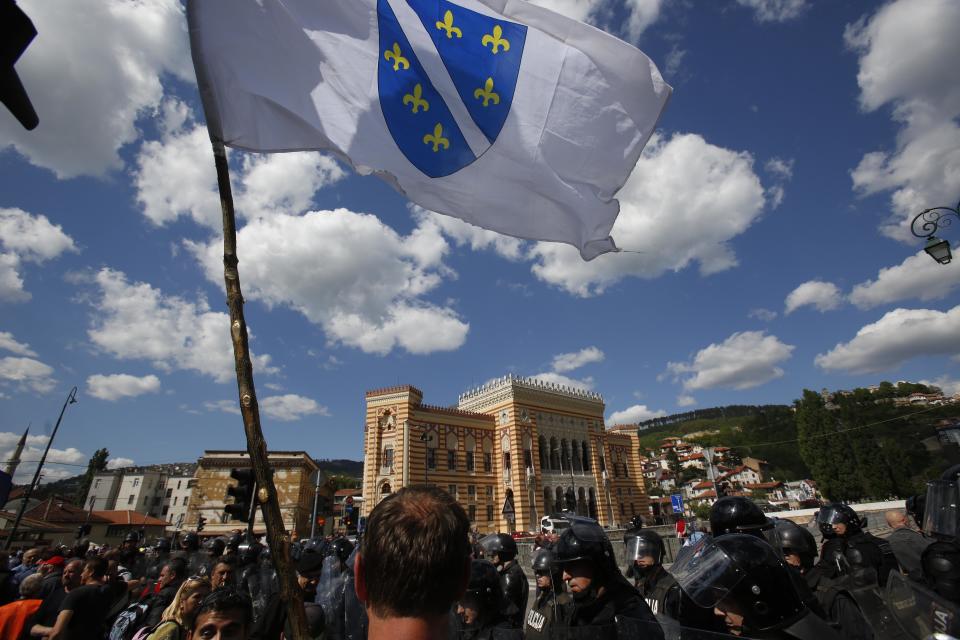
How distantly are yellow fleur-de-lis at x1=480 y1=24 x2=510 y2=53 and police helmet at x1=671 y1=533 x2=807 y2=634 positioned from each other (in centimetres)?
460

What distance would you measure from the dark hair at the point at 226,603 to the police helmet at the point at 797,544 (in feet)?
17.2

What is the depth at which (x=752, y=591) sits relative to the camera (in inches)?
86.9

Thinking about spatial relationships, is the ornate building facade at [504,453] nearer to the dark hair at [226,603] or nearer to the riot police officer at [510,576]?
the riot police officer at [510,576]

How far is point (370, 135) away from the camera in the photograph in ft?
13.6

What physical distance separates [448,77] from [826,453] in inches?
2424

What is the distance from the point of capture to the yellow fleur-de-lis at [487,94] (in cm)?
456

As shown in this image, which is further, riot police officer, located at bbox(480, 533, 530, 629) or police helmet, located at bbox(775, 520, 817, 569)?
riot police officer, located at bbox(480, 533, 530, 629)

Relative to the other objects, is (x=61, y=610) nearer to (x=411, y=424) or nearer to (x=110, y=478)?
(x=411, y=424)

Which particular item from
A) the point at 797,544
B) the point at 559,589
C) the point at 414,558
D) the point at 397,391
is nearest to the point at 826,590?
the point at 797,544

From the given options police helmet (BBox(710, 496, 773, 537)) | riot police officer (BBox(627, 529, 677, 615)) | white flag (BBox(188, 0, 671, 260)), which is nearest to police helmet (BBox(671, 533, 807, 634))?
police helmet (BBox(710, 496, 773, 537))

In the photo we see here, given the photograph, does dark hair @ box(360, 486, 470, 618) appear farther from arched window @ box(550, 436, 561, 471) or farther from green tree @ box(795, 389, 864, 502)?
green tree @ box(795, 389, 864, 502)

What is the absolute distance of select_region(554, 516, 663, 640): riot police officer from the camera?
315 centimetres

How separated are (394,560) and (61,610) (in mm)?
5302

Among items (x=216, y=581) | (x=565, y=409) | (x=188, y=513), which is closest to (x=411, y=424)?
(x=565, y=409)
